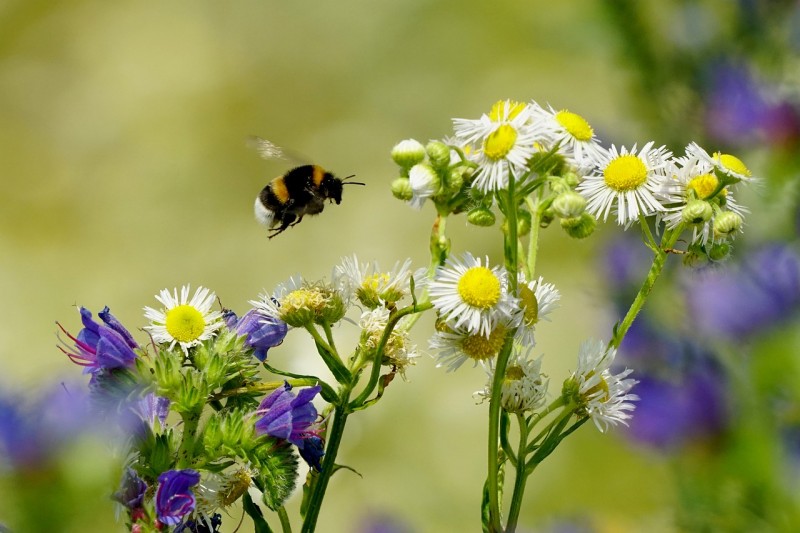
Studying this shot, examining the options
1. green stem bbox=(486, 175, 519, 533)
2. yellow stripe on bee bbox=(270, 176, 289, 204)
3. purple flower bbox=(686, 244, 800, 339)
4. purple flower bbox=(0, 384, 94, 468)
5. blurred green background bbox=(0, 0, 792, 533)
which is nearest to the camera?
purple flower bbox=(0, 384, 94, 468)

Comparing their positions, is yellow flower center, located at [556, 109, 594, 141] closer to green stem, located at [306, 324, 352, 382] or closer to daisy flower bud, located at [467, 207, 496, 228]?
daisy flower bud, located at [467, 207, 496, 228]

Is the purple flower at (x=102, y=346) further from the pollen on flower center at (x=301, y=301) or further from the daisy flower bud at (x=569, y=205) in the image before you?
the daisy flower bud at (x=569, y=205)

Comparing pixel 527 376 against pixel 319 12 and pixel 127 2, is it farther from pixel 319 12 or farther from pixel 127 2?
pixel 127 2

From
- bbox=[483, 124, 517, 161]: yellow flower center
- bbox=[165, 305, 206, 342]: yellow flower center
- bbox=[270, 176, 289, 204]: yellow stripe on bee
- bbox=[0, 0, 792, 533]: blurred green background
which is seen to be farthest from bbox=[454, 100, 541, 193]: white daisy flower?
bbox=[0, 0, 792, 533]: blurred green background

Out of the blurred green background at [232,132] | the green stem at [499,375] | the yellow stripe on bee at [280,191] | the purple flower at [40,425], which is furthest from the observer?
the blurred green background at [232,132]

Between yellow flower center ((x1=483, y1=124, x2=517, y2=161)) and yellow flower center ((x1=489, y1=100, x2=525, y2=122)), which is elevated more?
yellow flower center ((x1=489, y1=100, x2=525, y2=122))

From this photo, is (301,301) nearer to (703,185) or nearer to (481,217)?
(481,217)

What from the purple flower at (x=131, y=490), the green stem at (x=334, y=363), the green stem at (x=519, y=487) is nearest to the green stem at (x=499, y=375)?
the green stem at (x=519, y=487)
